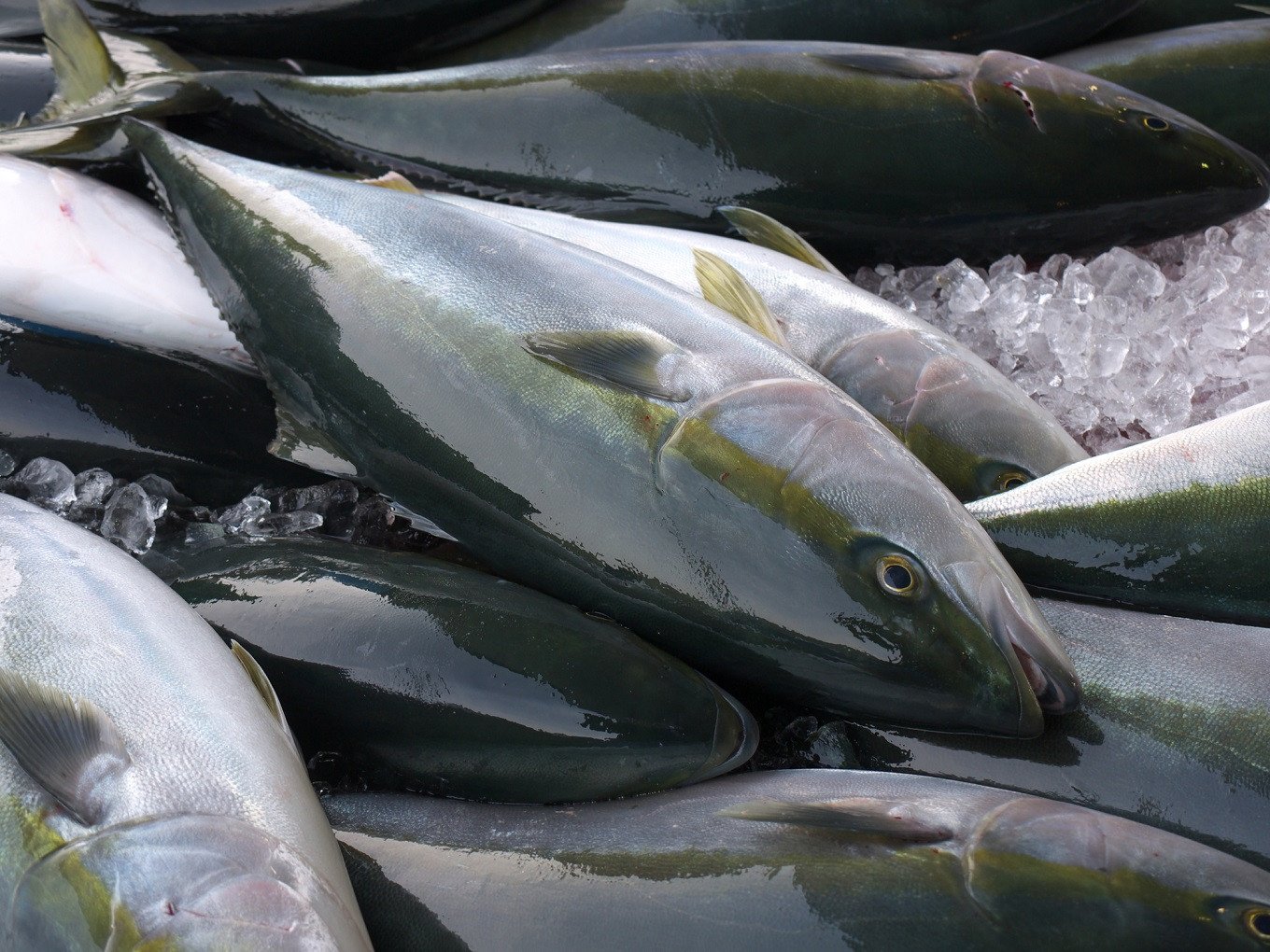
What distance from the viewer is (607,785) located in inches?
59.9

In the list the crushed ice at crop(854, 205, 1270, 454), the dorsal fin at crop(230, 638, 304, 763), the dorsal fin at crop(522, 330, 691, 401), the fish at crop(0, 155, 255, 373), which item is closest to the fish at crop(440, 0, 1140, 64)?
the crushed ice at crop(854, 205, 1270, 454)

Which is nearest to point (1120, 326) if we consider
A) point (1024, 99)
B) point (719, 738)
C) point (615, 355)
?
point (1024, 99)

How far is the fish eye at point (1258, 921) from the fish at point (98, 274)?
69.6 inches

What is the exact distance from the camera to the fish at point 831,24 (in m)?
2.63

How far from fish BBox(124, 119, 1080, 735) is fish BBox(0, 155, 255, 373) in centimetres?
27

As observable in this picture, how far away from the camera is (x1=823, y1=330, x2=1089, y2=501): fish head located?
6.17 ft

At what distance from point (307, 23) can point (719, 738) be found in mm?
1978

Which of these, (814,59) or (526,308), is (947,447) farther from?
(814,59)

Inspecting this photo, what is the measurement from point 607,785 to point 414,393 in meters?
0.66

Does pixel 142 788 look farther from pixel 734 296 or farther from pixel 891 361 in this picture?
pixel 891 361

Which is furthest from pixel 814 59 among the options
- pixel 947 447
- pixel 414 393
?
pixel 414 393

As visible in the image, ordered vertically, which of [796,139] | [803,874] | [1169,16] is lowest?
[803,874]

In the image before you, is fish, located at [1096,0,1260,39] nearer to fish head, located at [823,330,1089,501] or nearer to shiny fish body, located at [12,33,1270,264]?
shiny fish body, located at [12,33,1270,264]

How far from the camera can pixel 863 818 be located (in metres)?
1.35
